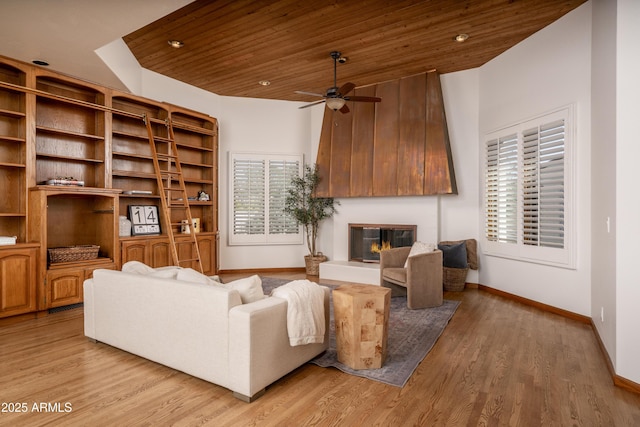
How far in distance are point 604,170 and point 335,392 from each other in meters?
3.00

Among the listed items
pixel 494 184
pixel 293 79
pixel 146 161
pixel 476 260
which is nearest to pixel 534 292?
pixel 476 260

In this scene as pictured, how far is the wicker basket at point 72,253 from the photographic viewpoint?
14.2 feet

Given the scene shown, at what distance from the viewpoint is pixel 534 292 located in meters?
4.68

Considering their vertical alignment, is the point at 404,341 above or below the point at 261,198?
below

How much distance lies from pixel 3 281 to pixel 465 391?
465cm

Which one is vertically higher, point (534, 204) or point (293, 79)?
point (293, 79)

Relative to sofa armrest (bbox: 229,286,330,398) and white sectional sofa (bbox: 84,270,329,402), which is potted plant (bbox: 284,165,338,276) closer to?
white sectional sofa (bbox: 84,270,329,402)

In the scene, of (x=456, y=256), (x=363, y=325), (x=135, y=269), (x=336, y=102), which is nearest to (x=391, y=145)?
(x=336, y=102)

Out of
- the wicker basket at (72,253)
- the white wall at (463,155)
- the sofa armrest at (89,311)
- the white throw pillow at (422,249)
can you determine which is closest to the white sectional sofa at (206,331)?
the sofa armrest at (89,311)

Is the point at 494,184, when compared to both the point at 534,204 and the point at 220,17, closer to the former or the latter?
the point at 534,204

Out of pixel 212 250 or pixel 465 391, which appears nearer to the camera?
pixel 465 391

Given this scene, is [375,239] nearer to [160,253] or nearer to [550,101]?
[550,101]

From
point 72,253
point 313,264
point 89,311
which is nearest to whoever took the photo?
point 89,311

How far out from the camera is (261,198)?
7.20m
